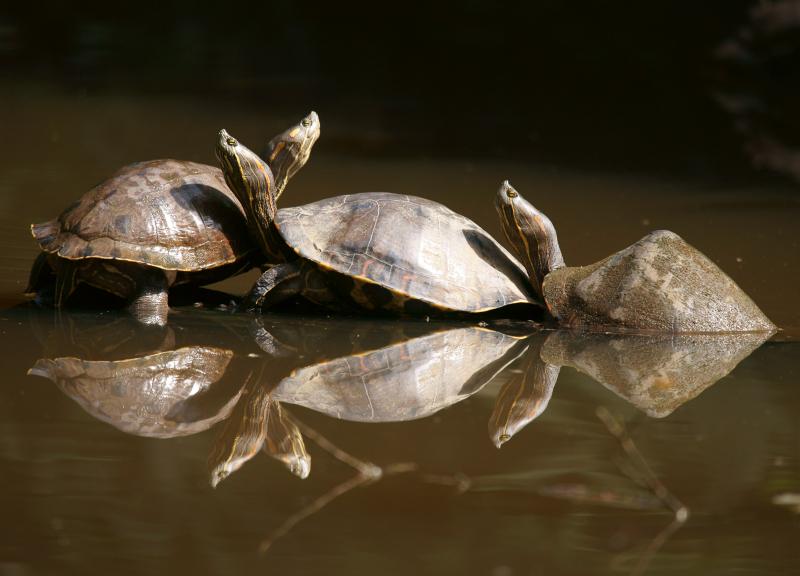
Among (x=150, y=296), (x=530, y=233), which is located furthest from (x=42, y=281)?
(x=530, y=233)

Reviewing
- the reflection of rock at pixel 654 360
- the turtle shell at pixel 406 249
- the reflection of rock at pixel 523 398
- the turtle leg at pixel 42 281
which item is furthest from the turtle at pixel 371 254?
the turtle leg at pixel 42 281

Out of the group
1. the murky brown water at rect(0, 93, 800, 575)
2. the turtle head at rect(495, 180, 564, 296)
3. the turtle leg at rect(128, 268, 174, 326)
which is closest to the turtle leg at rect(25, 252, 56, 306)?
the murky brown water at rect(0, 93, 800, 575)

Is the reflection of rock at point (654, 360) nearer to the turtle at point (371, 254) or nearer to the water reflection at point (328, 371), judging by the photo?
the water reflection at point (328, 371)

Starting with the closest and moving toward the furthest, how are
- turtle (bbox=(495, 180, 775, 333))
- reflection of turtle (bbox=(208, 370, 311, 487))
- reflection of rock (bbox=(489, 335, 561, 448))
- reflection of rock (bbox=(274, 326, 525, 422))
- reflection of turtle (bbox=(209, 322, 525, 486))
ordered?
1. reflection of turtle (bbox=(208, 370, 311, 487))
2. reflection of turtle (bbox=(209, 322, 525, 486))
3. reflection of rock (bbox=(489, 335, 561, 448))
4. reflection of rock (bbox=(274, 326, 525, 422))
5. turtle (bbox=(495, 180, 775, 333))

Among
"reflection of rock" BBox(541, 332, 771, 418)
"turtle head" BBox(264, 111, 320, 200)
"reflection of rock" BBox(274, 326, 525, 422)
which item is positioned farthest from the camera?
"turtle head" BBox(264, 111, 320, 200)

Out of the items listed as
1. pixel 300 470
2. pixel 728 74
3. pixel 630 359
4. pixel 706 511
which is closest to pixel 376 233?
pixel 630 359

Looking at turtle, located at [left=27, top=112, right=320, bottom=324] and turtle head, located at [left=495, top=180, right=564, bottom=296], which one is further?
turtle head, located at [left=495, top=180, right=564, bottom=296]

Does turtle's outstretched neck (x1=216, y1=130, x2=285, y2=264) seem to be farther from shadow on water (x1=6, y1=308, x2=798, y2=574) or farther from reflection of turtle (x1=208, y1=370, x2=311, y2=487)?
reflection of turtle (x1=208, y1=370, x2=311, y2=487)
